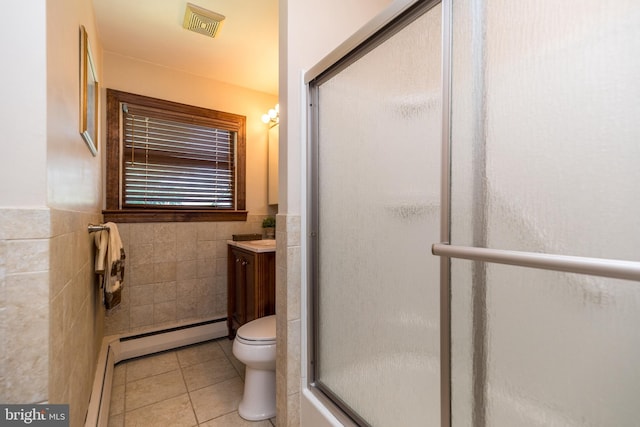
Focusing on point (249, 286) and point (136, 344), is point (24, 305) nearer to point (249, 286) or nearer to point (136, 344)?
point (249, 286)

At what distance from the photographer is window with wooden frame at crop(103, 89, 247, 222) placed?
230 centimetres

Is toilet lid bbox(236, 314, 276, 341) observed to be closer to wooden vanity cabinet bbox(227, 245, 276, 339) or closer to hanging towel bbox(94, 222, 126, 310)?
wooden vanity cabinet bbox(227, 245, 276, 339)

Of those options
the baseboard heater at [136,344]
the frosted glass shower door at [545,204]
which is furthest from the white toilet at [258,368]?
the frosted glass shower door at [545,204]

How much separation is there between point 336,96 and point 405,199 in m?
0.60

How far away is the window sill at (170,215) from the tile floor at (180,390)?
1.13 meters

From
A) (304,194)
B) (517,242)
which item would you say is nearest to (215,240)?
(304,194)

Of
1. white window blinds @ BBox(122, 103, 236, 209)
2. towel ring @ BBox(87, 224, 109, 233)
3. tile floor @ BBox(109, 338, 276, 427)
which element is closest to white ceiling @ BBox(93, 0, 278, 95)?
white window blinds @ BBox(122, 103, 236, 209)

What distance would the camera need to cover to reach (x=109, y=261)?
1536 mm

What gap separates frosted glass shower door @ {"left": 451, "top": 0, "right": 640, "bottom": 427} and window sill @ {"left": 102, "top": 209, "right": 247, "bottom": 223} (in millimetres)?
2364

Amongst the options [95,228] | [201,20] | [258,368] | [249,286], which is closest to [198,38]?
[201,20]

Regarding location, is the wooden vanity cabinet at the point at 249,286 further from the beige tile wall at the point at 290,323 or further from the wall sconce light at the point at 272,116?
the wall sconce light at the point at 272,116

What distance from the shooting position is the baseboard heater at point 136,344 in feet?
4.97

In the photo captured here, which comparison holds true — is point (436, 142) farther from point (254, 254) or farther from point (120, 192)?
point (120, 192)

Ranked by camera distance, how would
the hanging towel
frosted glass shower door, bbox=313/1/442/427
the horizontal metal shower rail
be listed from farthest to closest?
the hanging towel < frosted glass shower door, bbox=313/1/442/427 < the horizontal metal shower rail
